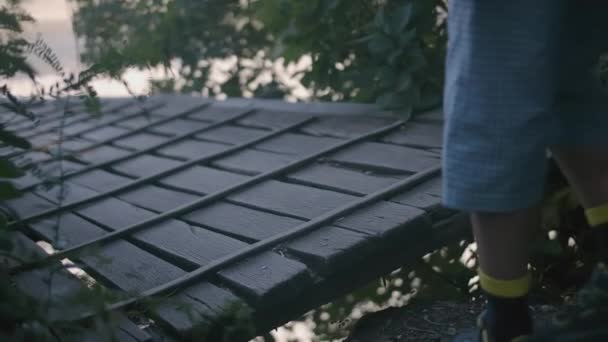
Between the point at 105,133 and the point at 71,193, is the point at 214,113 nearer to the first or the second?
the point at 105,133

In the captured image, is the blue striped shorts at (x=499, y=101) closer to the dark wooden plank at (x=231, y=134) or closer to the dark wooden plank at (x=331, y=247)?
the dark wooden plank at (x=331, y=247)

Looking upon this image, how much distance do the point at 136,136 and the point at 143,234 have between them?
56.2 inches

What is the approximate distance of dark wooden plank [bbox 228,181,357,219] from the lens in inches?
85.5

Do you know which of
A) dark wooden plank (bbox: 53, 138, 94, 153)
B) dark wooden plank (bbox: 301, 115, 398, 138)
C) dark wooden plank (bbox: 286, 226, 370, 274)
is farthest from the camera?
dark wooden plank (bbox: 53, 138, 94, 153)

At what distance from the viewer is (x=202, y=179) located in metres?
2.66

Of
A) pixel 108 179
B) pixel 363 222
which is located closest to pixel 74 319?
pixel 363 222

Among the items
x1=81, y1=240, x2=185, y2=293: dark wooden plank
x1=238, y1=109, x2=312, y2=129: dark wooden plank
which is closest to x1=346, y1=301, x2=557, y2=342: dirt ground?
x1=81, y1=240, x2=185, y2=293: dark wooden plank

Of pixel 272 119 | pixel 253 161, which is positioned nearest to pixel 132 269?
pixel 253 161

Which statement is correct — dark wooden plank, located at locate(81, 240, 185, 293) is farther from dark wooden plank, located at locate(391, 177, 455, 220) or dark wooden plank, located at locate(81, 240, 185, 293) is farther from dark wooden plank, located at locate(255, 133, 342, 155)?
dark wooden plank, located at locate(255, 133, 342, 155)

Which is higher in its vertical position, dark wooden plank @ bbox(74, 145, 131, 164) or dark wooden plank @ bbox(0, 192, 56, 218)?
dark wooden plank @ bbox(74, 145, 131, 164)

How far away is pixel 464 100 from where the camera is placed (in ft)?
4.48

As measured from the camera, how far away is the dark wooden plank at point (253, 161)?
8.77 ft

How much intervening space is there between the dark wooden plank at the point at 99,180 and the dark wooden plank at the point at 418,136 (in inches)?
40.6

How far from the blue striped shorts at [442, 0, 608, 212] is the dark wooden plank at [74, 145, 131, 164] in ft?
6.77
